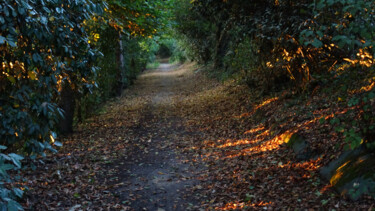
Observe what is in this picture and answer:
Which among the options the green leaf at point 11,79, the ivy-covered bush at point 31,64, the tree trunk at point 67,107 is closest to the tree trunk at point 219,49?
the tree trunk at point 67,107

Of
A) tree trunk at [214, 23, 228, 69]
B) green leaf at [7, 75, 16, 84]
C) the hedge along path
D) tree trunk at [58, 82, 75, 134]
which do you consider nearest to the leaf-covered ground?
the hedge along path

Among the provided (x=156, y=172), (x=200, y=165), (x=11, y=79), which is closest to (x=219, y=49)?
(x=200, y=165)

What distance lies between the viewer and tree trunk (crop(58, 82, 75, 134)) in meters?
10.6

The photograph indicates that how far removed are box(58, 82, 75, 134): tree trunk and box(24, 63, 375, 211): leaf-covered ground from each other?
1.25 feet

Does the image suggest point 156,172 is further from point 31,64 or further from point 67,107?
point 67,107

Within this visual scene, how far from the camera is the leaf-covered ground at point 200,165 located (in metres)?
5.57

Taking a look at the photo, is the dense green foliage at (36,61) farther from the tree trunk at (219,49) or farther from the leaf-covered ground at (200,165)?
the tree trunk at (219,49)

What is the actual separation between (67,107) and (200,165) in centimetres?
534

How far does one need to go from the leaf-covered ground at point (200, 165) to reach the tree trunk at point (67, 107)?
0.38 m

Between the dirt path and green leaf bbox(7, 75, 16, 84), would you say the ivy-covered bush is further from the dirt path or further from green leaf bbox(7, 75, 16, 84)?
the dirt path

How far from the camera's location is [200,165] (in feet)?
25.1

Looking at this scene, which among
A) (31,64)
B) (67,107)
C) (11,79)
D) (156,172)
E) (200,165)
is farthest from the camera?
(67,107)

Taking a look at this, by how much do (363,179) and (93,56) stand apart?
171 inches

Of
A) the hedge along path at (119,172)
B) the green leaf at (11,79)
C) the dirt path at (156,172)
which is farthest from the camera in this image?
the dirt path at (156,172)
